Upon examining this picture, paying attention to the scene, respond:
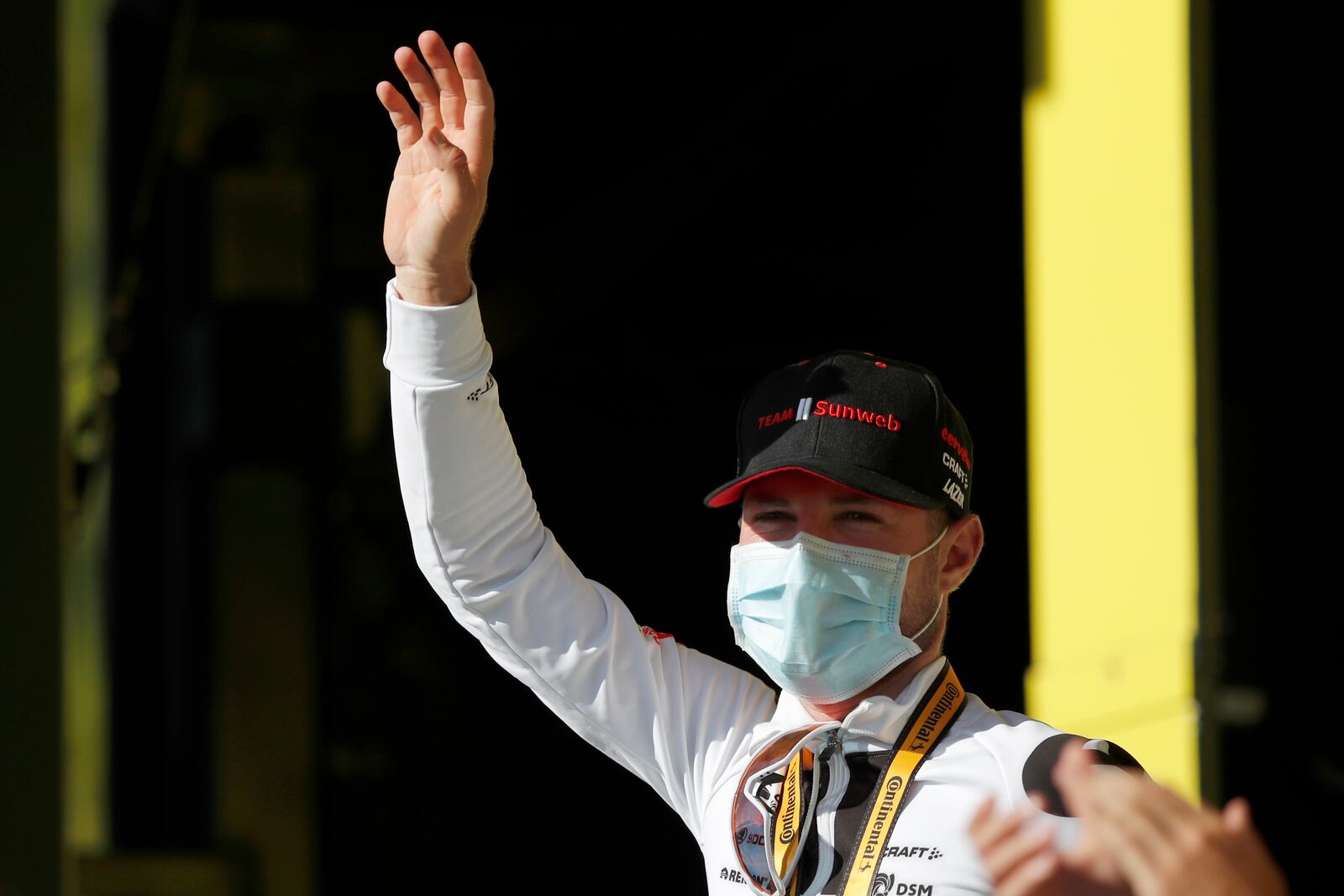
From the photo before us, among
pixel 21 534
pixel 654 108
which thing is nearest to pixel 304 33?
pixel 654 108

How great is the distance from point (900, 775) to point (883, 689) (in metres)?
0.23

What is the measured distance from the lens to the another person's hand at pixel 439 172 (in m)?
2.15

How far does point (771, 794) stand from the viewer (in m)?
2.09

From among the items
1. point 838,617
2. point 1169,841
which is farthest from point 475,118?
point 1169,841

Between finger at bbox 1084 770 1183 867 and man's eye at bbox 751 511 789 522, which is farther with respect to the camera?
man's eye at bbox 751 511 789 522

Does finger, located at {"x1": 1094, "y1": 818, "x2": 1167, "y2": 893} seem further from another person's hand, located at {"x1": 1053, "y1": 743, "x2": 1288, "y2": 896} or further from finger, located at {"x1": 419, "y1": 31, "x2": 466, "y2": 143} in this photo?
finger, located at {"x1": 419, "y1": 31, "x2": 466, "y2": 143}

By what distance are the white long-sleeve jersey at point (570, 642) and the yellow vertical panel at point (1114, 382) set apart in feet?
5.73

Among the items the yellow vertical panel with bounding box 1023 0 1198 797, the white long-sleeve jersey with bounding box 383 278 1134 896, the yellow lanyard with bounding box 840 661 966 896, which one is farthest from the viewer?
the yellow vertical panel with bounding box 1023 0 1198 797

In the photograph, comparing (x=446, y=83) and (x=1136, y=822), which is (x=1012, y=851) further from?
(x=446, y=83)

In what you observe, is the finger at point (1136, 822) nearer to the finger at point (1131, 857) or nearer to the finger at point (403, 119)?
the finger at point (1131, 857)

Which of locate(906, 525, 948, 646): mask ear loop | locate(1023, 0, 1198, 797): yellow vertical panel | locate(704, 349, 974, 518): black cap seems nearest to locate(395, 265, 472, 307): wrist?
locate(704, 349, 974, 518): black cap

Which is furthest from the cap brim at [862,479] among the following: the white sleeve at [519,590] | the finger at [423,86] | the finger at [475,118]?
the finger at [423,86]

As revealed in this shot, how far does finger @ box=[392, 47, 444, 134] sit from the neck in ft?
3.37

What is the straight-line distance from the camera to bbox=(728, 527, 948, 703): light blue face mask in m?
2.20
